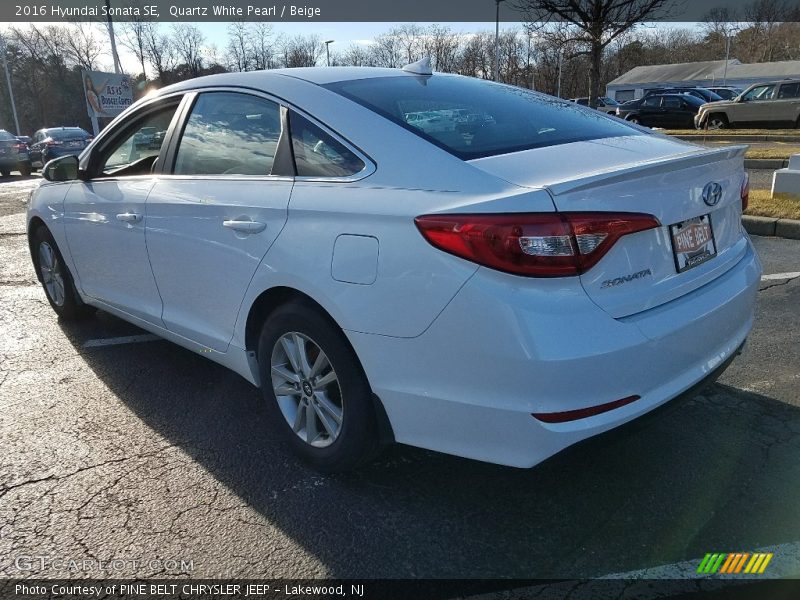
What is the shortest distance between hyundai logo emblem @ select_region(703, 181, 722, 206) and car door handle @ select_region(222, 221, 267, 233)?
1738 mm

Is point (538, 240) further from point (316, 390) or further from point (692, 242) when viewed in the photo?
point (316, 390)

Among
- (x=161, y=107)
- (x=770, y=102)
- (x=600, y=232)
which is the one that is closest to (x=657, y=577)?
(x=600, y=232)

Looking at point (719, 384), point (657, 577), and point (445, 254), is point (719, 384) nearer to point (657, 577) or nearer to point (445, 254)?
point (657, 577)

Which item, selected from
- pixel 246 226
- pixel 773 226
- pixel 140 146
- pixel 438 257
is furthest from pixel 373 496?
pixel 773 226

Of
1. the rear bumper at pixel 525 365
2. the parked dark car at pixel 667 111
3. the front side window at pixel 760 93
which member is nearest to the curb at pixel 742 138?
the front side window at pixel 760 93

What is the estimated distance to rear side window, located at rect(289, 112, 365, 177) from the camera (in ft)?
8.27

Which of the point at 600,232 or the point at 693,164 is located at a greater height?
the point at 693,164

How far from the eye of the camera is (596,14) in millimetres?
21047

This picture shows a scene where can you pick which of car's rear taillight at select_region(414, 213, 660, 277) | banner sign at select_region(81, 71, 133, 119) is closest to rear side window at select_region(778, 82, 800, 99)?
car's rear taillight at select_region(414, 213, 660, 277)

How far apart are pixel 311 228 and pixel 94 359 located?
2.55 meters

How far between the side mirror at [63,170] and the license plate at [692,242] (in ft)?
12.4

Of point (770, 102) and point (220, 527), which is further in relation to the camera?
point (770, 102)

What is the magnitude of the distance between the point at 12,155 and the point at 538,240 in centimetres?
2418

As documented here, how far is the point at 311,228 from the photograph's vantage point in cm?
250
